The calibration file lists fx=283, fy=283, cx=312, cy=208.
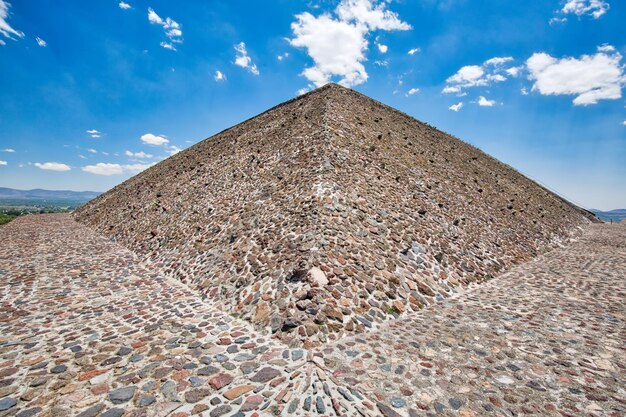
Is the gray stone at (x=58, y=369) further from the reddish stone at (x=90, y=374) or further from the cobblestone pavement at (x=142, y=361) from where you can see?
the reddish stone at (x=90, y=374)

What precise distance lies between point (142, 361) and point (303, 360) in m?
3.92

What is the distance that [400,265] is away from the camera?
39.7 ft

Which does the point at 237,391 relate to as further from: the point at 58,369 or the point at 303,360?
the point at 58,369

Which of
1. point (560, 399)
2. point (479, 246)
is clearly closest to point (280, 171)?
point (479, 246)

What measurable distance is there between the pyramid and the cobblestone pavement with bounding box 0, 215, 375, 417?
1.23 meters

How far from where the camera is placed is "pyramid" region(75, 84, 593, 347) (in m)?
9.86

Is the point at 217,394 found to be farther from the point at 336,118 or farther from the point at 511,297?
the point at 336,118

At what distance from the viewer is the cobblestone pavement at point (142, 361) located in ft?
17.8

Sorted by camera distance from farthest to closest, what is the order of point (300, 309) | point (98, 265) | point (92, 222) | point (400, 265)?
point (92, 222), point (98, 265), point (400, 265), point (300, 309)

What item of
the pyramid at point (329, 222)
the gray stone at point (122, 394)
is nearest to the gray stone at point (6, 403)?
the gray stone at point (122, 394)

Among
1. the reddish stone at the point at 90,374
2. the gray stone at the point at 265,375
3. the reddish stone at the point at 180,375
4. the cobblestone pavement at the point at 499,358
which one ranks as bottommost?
the reddish stone at the point at 90,374

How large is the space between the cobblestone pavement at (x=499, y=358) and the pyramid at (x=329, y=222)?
118 centimetres

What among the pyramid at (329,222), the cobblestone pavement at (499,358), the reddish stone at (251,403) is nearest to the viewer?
the reddish stone at (251,403)

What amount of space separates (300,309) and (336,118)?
18.4 meters
